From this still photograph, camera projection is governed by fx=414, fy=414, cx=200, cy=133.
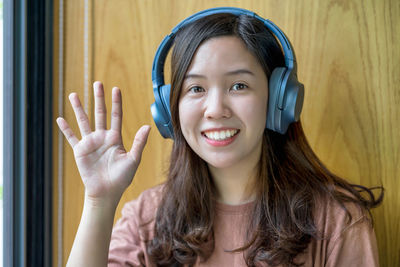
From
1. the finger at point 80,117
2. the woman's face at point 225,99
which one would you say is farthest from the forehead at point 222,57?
the finger at point 80,117

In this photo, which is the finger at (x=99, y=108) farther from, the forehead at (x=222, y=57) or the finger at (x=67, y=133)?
the forehead at (x=222, y=57)

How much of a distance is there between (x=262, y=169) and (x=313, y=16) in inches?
21.7

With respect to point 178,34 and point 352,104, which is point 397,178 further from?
point 178,34

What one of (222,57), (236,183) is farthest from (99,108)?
(236,183)

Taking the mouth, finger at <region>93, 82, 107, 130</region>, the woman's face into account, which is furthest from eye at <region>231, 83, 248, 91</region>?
finger at <region>93, 82, 107, 130</region>

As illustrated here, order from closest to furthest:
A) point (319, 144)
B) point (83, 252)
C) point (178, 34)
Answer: point (83, 252) < point (178, 34) < point (319, 144)

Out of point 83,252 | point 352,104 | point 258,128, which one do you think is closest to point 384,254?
point 352,104

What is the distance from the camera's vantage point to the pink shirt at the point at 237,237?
1.16 meters

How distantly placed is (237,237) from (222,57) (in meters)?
0.55

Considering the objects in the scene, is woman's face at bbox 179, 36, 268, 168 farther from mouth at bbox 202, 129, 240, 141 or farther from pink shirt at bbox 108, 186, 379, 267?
pink shirt at bbox 108, 186, 379, 267

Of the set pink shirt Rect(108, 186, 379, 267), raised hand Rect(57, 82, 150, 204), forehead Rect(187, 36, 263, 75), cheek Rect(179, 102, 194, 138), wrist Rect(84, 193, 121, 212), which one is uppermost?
forehead Rect(187, 36, 263, 75)

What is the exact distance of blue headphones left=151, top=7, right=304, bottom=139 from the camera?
1.12m

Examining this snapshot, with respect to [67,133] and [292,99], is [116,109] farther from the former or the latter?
[292,99]

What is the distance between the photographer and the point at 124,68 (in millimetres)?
1552
